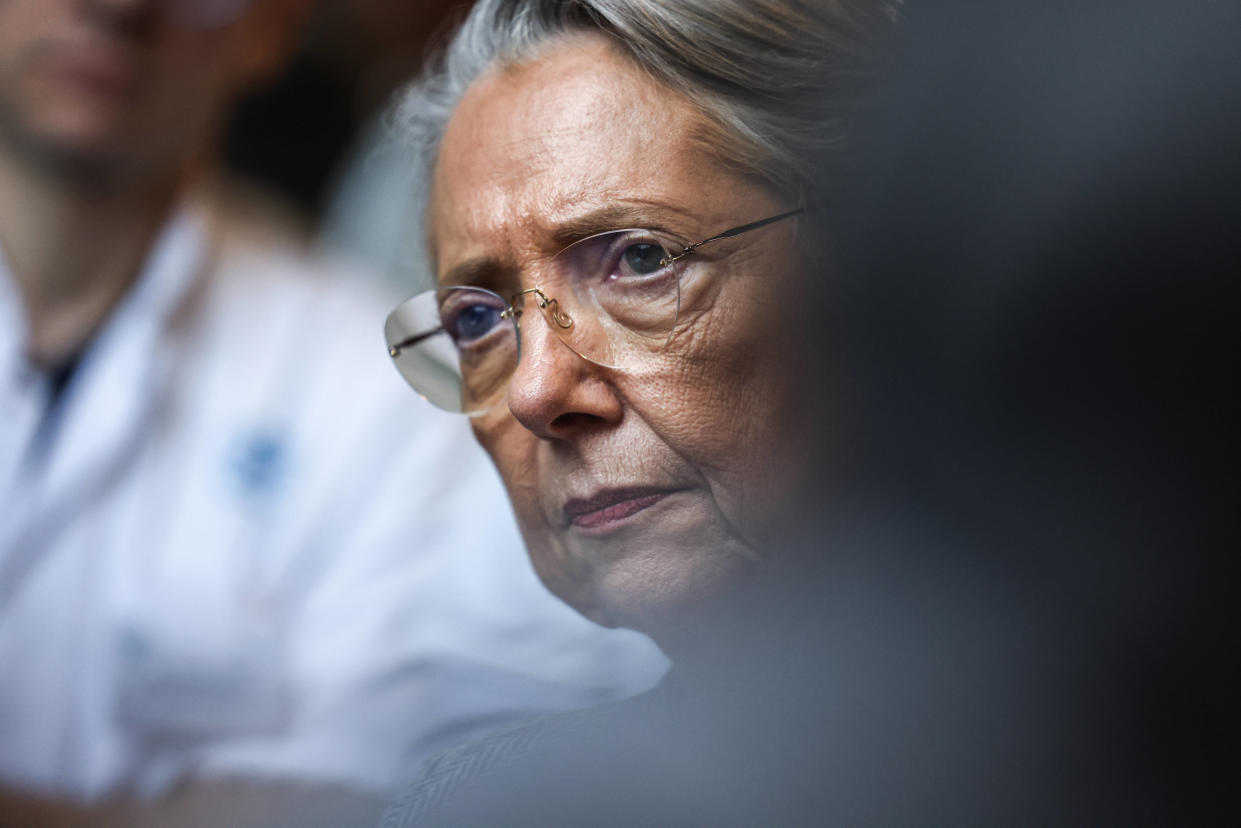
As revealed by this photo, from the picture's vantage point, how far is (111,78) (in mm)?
1446

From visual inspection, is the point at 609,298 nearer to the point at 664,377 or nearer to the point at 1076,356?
the point at 664,377

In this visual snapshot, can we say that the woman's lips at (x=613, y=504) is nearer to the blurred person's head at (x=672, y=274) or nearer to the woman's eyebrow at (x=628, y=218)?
the blurred person's head at (x=672, y=274)

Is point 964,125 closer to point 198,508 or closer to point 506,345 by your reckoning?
point 506,345

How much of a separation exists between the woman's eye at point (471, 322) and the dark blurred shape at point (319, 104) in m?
1.14

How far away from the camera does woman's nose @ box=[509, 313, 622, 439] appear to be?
602 mm

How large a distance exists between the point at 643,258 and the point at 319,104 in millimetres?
1382

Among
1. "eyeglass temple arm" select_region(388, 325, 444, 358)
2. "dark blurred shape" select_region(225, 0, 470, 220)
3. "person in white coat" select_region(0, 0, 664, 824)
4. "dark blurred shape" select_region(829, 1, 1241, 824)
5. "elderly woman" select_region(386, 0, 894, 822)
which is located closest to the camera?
"dark blurred shape" select_region(829, 1, 1241, 824)

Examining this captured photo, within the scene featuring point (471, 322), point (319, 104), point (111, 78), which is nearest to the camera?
point (471, 322)

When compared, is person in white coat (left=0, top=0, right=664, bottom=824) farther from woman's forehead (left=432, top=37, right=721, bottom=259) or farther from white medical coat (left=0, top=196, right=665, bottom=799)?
woman's forehead (left=432, top=37, right=721, bottom=259)

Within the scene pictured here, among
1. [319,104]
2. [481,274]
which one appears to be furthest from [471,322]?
[319,104]

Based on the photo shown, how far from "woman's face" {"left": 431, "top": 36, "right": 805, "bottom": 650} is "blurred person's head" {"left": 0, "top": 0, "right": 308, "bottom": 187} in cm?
108

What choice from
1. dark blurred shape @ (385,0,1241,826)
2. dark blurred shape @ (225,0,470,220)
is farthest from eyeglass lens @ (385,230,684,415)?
dark blurred shape @ (225,0,470,220)

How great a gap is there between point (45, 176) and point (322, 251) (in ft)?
1.46

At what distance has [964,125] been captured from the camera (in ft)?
1.13
